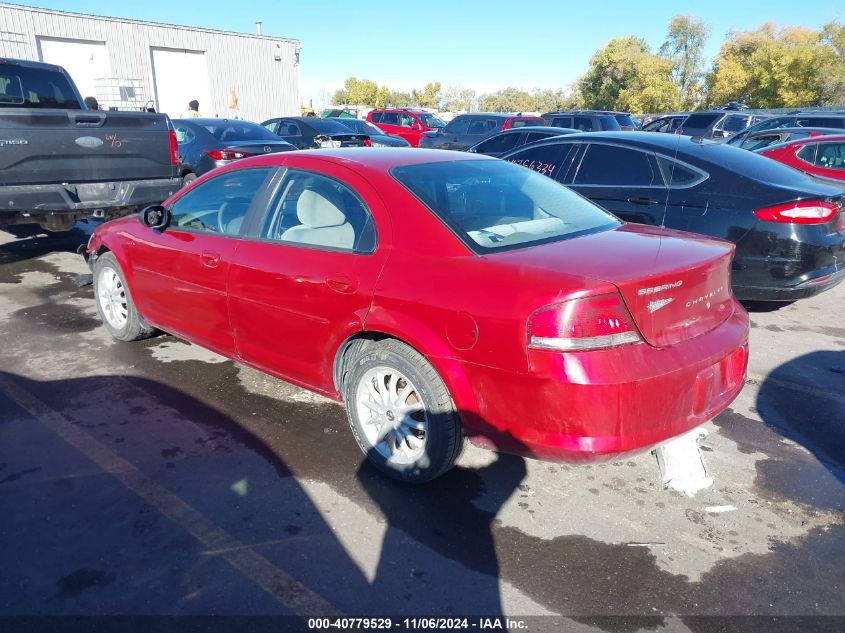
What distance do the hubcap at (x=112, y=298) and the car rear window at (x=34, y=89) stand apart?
4070mm

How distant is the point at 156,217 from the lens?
175 inches

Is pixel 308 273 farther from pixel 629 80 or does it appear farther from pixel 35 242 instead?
pixel 629 80

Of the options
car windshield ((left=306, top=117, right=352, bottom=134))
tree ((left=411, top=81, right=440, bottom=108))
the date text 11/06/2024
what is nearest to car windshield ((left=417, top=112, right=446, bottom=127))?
car windshield ((left=306, top=117, right=352, bottom=134))

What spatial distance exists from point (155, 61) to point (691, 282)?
3119 cm

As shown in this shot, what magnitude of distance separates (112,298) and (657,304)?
435cm

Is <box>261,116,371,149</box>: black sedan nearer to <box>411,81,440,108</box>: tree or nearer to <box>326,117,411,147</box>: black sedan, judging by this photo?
<box>326,117,411,147</box>: black sedan

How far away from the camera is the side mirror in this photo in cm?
445

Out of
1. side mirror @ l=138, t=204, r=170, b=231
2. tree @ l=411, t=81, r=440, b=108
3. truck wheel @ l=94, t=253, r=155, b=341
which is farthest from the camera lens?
tree @ l=411, t=81, r=440, b=108

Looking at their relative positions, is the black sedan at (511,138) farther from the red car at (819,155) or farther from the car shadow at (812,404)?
the car shadow at (812,404)

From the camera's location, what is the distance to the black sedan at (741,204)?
5.09m

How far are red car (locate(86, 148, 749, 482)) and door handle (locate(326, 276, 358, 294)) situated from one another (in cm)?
1

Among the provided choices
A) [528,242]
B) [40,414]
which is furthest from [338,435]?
[40,414]

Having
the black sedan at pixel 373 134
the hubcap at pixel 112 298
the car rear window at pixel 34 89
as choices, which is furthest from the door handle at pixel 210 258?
the black sedan at pixel 373 134

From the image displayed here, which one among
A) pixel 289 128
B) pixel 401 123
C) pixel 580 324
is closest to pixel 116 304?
pixel 580 324
